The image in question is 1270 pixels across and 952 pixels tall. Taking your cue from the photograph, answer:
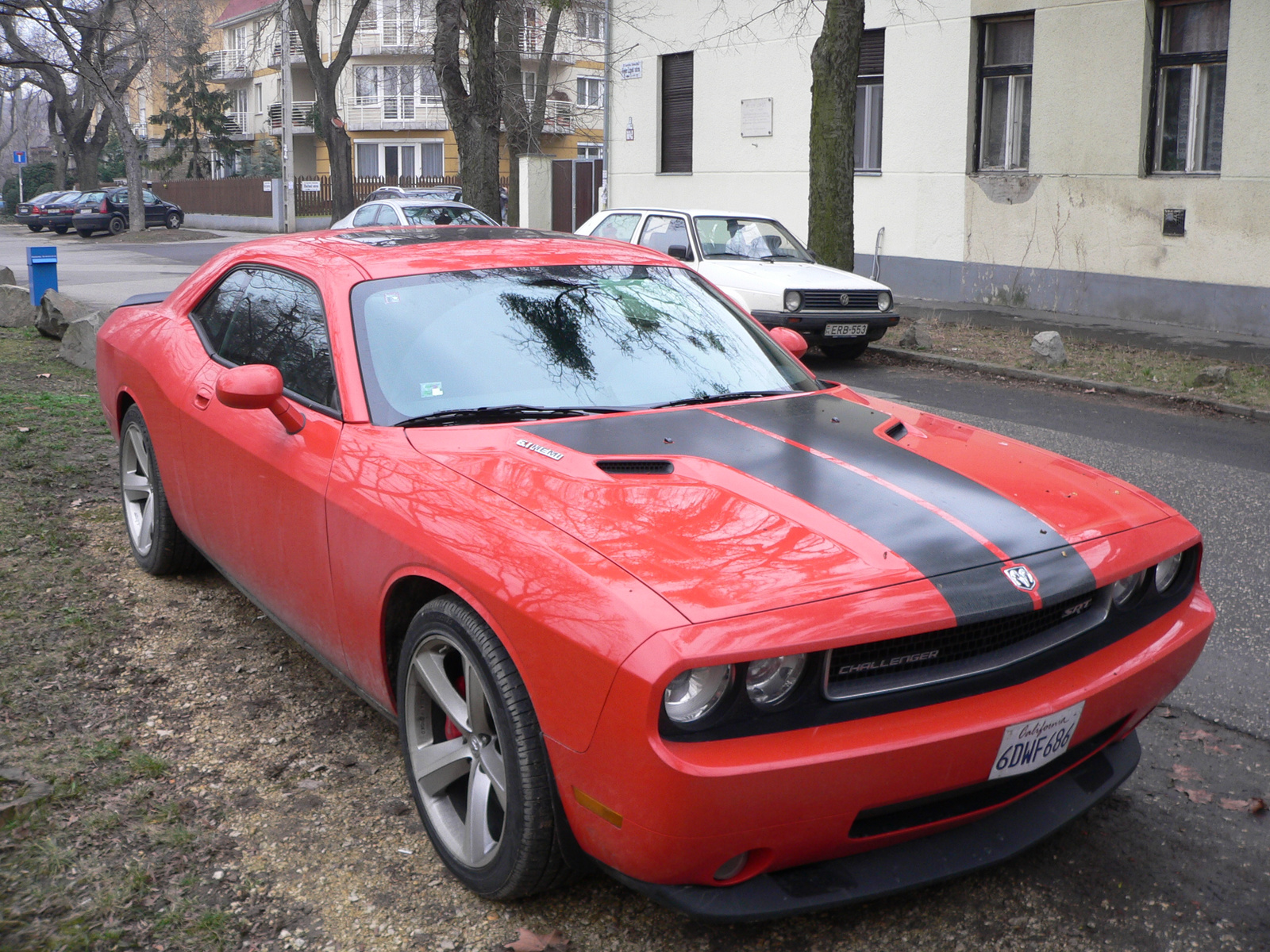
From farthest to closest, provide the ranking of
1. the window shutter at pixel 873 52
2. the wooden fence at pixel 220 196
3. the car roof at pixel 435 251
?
1. the wooden fence at pixel 220 196
2. the window shutter at pixel 873 52
3. the car roof at pixel 435 251

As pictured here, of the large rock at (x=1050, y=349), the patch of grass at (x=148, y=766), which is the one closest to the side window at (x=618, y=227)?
the large rock at (x=1050, y=349)

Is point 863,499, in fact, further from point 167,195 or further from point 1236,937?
point 167,195

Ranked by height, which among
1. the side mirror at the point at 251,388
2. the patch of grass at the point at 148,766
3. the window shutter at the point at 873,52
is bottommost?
the patch of grass at the point at 148,766

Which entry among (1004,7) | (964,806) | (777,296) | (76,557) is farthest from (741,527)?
(1004,7)

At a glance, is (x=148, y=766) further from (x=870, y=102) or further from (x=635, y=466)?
(x=870, y=102)

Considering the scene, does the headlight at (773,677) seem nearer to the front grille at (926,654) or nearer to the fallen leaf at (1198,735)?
the front grille at (926,654)

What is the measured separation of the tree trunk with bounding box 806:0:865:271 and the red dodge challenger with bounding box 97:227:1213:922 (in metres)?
10.7

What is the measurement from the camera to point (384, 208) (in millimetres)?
20500

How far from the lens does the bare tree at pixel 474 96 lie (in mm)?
20125

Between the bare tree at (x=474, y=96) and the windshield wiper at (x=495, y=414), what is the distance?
17.1 m

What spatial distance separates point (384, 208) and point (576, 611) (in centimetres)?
1913

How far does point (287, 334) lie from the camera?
4066mm

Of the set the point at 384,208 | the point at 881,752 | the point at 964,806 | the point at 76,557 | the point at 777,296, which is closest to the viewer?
the point at 881,752

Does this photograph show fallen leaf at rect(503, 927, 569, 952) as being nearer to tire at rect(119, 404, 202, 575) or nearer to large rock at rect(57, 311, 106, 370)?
tire at rect(119, 404, 202, 575)
